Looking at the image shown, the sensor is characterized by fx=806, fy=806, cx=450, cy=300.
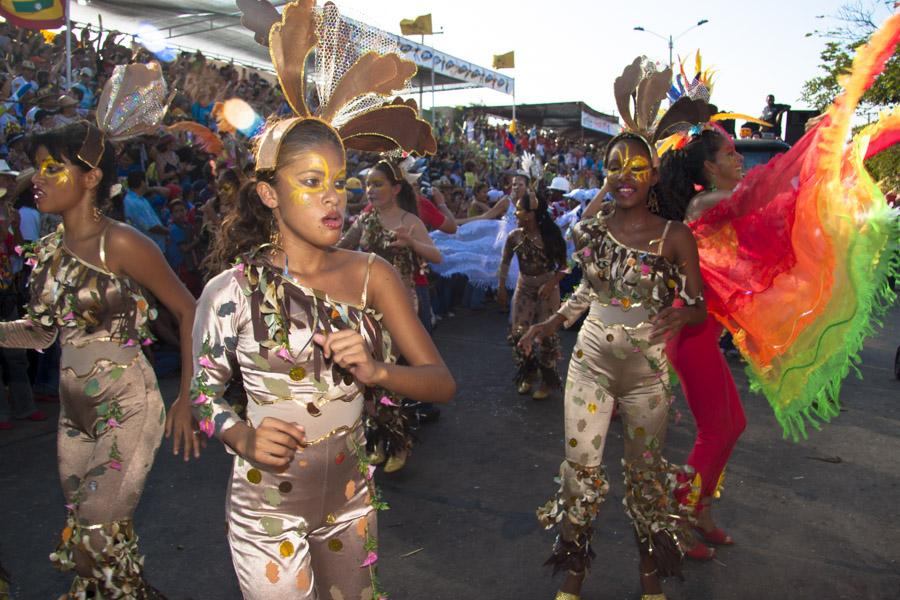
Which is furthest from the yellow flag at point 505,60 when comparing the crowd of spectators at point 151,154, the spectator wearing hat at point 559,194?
the spectator wearing hat at point 559,194

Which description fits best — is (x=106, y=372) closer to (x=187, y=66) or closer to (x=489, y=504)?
(x=489, y=504)

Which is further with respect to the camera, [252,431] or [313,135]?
[313,135]

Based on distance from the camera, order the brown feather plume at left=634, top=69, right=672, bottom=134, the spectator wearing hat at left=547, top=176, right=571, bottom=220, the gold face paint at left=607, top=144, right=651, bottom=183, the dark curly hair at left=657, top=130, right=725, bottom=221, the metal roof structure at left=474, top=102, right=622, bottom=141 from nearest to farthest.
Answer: the gold face paint at left=607, top=144, right=651, bottom=183
the brown feather plume at left=634, top=69, right=672, bottom=134
the dark curly hair at left=657, top=130, right=725, bottom=221
the spectator wearing hat at left=547, top=176, right=571, bottom=220
the metal roof structure at left=474, top=102, right=622, bottom=141

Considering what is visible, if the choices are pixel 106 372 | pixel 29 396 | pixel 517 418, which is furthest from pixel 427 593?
pixel 29 396

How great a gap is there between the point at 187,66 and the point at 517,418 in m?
9.84

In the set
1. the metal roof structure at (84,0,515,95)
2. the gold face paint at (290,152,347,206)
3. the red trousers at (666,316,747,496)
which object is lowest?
the red trousers at (666,316,747,496)

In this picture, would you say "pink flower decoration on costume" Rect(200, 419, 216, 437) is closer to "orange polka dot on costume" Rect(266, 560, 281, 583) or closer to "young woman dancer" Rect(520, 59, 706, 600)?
"orange polka dot on costume" Rect(266, 560, 281, 583)

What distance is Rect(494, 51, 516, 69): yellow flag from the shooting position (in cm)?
3025

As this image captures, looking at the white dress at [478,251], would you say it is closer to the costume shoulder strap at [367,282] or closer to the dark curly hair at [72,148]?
the dark curly hair at [72,148]

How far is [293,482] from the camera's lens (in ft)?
7.62

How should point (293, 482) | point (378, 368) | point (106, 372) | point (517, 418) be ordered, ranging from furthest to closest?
point (517, 418) → point (106, 372) → point (293, 482) → point (378, 368)

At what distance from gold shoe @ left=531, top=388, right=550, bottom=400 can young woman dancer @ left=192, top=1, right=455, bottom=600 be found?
5.57 metres

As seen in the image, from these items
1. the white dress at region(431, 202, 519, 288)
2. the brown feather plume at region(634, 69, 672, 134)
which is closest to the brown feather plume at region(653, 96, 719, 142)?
the brown feather plume at region(634, 69, 672, 134)

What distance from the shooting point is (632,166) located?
3.89 metres
